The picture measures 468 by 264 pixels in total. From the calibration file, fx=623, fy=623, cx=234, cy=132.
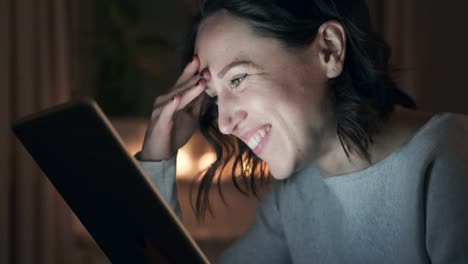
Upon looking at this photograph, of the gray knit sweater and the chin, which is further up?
the chin

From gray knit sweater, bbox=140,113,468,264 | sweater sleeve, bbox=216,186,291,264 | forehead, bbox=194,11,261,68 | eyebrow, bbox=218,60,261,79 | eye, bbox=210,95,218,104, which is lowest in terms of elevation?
sweater sleeve, bbox=216,186,291,264

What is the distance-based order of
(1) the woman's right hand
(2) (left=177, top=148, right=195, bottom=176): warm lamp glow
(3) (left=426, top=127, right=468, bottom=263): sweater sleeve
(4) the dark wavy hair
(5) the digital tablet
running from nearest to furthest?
(5) the digital tablet, (3) (left=426, top=127, right=468, bottom=263): sweater sleeve, (4) the dark wavy hair, (1) the woman's right hand, (2) (left=177, top=148, right=195, bottom=176): warm lamp glow

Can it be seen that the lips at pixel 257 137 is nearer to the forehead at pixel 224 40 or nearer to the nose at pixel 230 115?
the nose at pixel 230 115

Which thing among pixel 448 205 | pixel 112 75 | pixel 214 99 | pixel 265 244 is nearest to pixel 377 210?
pixel 448 205

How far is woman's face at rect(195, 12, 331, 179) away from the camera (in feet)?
3.54

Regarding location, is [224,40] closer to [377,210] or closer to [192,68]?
[192,68]

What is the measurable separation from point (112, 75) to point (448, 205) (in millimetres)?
1886

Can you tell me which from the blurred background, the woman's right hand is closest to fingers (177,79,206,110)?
the woman's right hand

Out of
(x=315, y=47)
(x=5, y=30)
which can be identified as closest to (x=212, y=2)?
(x=315, y=47)

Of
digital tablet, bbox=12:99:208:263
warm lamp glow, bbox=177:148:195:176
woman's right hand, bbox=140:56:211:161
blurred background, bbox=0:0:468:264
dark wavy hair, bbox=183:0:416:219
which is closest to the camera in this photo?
digital tablet, bbox=12:99:208:263

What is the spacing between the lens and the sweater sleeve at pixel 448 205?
0.97m

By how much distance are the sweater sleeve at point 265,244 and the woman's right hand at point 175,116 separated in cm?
23

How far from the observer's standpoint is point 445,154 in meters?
1.02

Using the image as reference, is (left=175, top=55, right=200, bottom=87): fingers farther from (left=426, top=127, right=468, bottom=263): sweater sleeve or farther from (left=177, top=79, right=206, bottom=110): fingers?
(left=426, top=127, right=468, bottom=263): sweater sleeve
